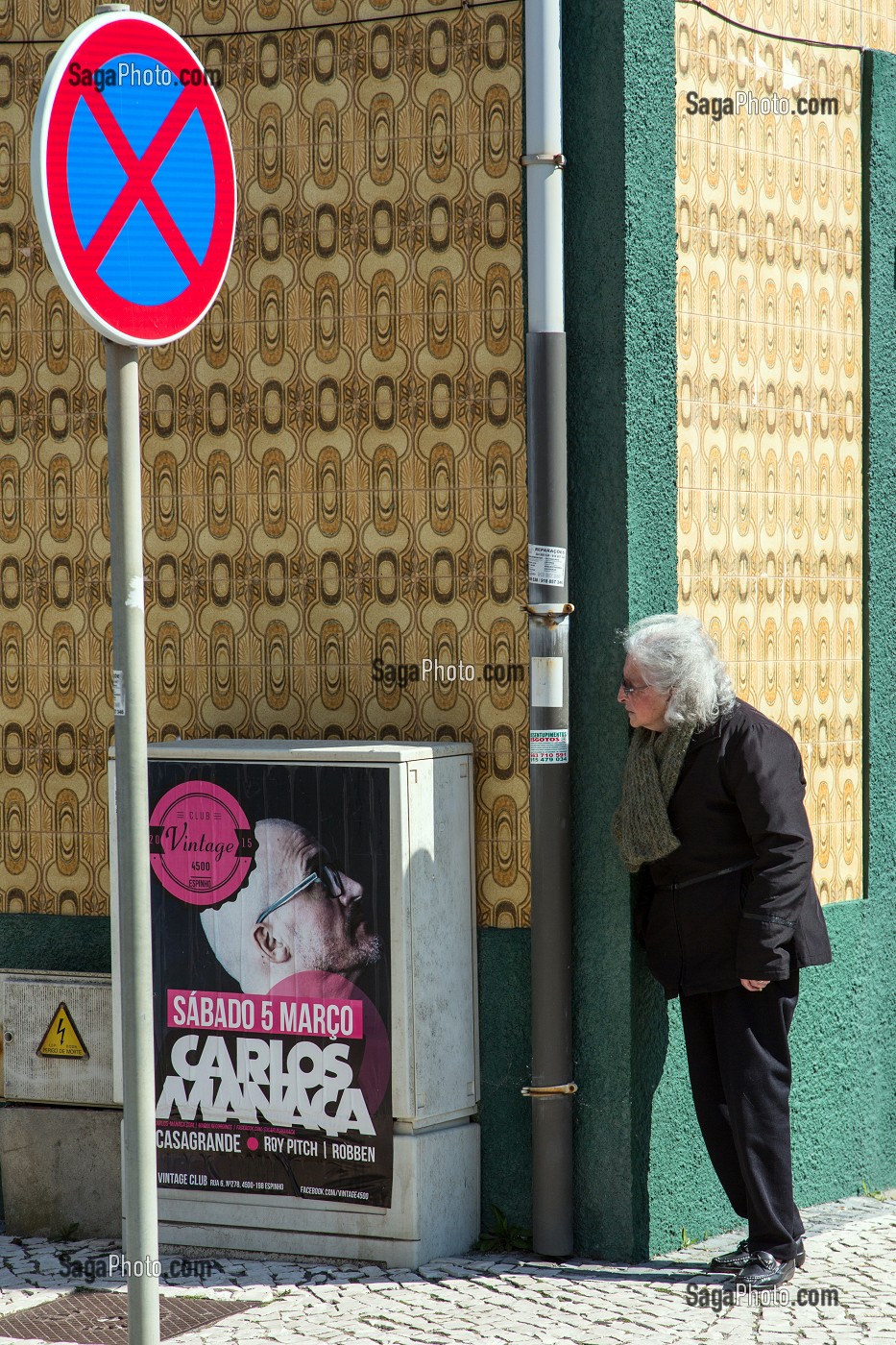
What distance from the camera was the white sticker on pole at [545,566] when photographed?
5.07 metres

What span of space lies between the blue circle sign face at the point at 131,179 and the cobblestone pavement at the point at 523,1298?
8.90 ft

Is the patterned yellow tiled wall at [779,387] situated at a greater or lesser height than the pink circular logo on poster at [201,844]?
greater

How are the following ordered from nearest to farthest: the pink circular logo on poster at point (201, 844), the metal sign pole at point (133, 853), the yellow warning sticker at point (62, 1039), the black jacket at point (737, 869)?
the metal sign pole at point (133, 853) < the black jacket at point (737, 869) < the pink circular logo on poster at point (201, 844) < the yellow warning sticker at point (62, 1039)

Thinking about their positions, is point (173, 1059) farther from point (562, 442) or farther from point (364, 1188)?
point (562, 442)

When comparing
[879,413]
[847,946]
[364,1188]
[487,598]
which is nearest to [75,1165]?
[364,1188]

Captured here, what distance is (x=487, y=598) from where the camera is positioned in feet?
17.0

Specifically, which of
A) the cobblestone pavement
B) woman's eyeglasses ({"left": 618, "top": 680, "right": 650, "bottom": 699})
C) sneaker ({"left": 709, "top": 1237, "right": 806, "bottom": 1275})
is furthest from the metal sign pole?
sneaker ({"left": 709, "top": 1237, "right": 806, "bottom": 1275})

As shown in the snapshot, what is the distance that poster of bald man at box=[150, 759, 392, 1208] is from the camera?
496cm

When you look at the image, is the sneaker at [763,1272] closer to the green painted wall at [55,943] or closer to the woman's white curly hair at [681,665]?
the woman's white curly hair at [681,665]

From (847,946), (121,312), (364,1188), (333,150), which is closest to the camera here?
(121,312)

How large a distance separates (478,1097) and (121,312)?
2894mm

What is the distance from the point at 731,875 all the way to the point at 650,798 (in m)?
0.32

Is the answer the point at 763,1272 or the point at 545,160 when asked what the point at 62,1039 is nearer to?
the point at 763,1272

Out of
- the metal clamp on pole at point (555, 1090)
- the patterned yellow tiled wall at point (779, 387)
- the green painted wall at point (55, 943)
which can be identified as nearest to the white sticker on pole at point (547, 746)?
the patterned yellow tiled wall at point (779, 387)
